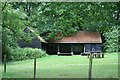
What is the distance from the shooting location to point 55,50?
40.4 metres

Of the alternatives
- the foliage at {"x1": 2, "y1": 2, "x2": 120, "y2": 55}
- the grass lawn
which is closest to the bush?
the grass lawn

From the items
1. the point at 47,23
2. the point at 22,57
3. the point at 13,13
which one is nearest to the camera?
the point at 47,23

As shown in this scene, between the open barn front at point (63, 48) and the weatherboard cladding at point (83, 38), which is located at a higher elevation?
the weatherboard cladding at point (83, 38)

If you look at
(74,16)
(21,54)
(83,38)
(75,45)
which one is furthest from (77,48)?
(74,16)

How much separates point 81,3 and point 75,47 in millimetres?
29298

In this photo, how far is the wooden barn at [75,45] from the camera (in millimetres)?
39906

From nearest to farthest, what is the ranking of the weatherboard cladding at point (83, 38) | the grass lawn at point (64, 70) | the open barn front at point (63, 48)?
the grass lawn at point (64, 70)
the weatherboard cladding at point (83, 38)
the open barn front at point (63, 48)

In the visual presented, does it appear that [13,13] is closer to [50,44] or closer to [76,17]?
[76,17]

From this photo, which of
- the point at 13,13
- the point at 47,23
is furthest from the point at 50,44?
the point at 47,23

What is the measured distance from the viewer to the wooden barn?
3991 cm

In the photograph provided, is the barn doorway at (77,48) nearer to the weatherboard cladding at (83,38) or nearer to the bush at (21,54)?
the weatherboard cladding at (83,38)

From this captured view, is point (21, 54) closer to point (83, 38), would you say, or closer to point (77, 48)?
point (77, 48)

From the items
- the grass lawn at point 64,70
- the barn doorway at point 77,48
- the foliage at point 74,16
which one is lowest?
the grass lawn at point 64,70

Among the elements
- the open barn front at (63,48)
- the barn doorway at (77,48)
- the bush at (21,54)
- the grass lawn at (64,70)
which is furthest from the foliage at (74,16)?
the barn doorway at (77,48)
